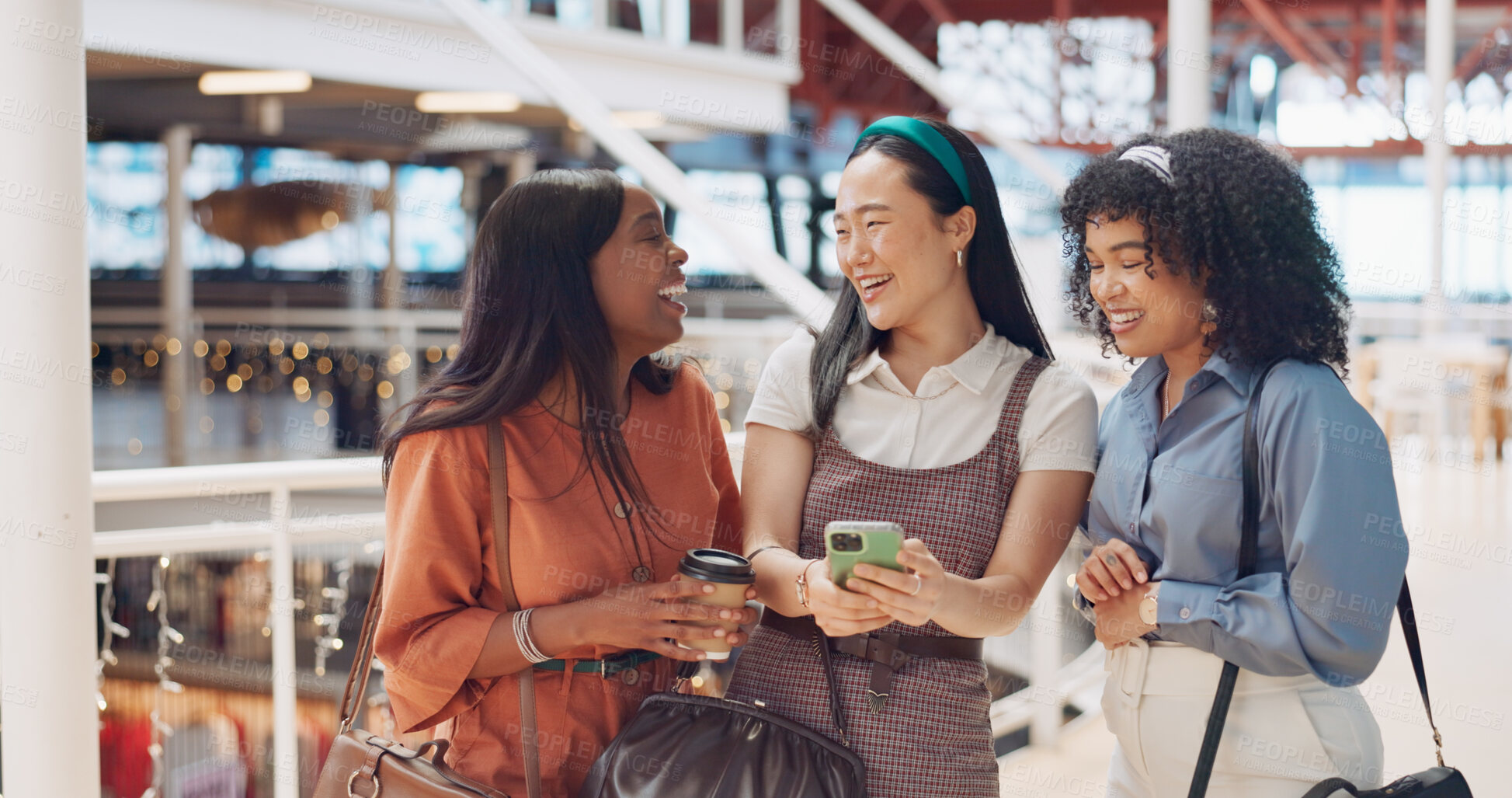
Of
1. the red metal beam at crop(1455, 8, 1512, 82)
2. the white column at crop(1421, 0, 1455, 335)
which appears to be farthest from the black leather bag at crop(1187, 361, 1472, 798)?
the red metal beam at crop(1455, 8, 1512, 82)

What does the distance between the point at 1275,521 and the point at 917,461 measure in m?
0.42

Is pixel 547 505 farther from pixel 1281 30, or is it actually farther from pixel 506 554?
pixel 1281 30

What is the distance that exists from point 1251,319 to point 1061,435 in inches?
10.1

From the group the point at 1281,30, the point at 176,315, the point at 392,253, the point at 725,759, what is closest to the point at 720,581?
the point at 725,759

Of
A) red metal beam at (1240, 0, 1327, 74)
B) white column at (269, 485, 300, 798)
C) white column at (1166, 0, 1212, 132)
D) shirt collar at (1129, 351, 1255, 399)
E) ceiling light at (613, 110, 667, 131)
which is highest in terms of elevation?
red metal beam at (1240, 0, 1327, 74)

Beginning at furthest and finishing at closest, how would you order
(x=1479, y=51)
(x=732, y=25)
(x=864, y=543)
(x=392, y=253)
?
(x=1479, y=51) → (x=392, y=253) → (x=732, y=25) → (x=864, y=543)

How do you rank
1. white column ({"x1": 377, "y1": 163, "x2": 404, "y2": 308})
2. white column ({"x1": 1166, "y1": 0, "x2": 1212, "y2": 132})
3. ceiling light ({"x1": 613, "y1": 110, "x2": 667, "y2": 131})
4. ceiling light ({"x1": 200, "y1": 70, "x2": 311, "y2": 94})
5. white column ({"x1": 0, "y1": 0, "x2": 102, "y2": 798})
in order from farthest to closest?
white column ({"x1": 377, "y1": 163, "x2": 404, "y2": 308})
ceiling light ({"x1": 613, "y1": 110, "x2": 667, "y2": 131})
ceiling light ({"x1": 200, "y1": 70, "x2": 311, "y2": 94})
white column ({"x1": 1166, "y1": 0, "x2": 1212, "y2": 132})
white column ({"x1": 0, "y1": 0, "x2": 102, "y2": 798})

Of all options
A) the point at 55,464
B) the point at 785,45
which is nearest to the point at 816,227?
the point at 785,45

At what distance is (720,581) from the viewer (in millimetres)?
1331

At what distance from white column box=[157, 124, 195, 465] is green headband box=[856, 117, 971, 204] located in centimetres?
808

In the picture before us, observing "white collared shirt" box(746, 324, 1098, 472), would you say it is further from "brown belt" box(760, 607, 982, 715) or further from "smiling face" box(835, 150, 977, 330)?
"brown belt" box(760, 607, 982, 715)

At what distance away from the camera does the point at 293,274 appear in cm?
1479

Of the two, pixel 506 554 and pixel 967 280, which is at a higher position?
pixel 967 280

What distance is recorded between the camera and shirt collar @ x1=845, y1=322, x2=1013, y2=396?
1489 mm
